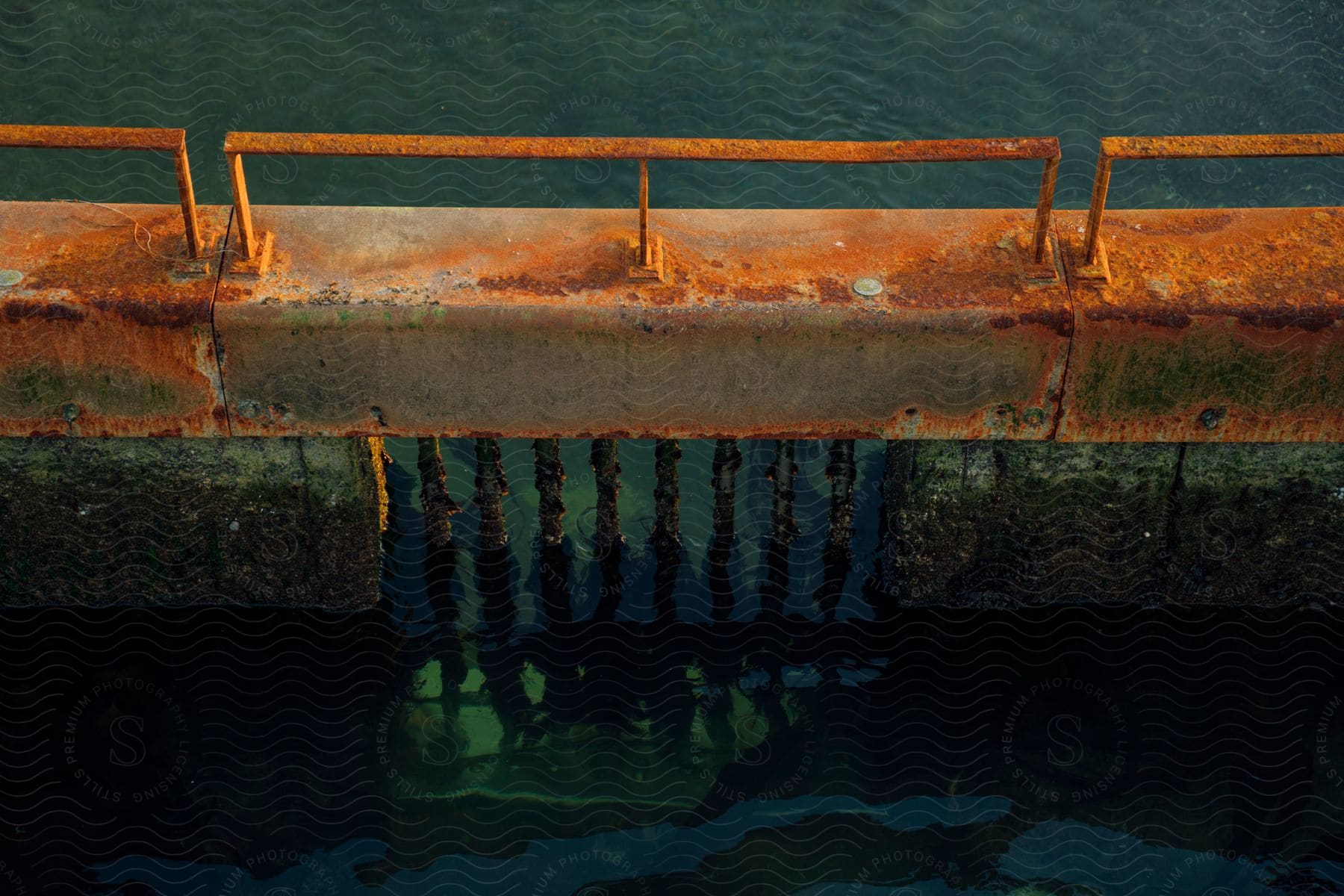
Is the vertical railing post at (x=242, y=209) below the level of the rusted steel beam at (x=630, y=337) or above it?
above

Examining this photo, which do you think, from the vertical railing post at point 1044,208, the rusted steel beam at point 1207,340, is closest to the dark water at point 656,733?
the rusted steel beam at point 1207,340

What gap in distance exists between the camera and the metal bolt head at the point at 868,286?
21.3 ft

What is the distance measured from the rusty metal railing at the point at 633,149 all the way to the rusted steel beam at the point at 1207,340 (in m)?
0.69

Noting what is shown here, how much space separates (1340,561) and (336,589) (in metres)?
5.45

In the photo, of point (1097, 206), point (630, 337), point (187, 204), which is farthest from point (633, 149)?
point (1097, 206)

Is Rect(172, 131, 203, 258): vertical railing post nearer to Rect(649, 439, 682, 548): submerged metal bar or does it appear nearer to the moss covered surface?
Rect(649, 439, 682, 548): submerged metal bar

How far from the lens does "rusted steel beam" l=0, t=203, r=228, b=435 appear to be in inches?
248

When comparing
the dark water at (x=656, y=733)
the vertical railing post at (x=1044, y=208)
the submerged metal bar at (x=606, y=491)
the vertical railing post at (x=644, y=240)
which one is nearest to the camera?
the vertical railing post at (x=1044, y=208)

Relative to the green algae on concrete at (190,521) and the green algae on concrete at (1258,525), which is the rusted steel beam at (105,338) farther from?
the green algae on concrete at (1258,525)

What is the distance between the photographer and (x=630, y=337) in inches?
252

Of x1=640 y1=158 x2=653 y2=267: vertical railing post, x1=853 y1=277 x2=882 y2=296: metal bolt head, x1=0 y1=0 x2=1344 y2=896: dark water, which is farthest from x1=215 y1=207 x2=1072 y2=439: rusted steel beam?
x1=0 y1=0 x2=1344 y2=896: dark water

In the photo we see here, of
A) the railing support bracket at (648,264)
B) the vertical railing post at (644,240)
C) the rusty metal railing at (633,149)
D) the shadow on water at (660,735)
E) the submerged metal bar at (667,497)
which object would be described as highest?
the rusty metal railing at (633,149)

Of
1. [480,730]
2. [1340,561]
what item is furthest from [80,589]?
[1340,561]

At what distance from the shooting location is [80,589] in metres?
7.96
